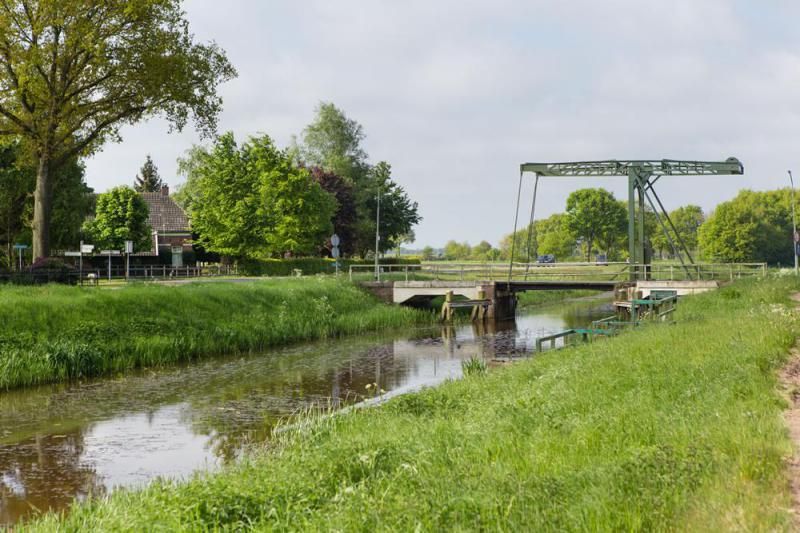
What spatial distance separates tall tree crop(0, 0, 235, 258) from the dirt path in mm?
20902

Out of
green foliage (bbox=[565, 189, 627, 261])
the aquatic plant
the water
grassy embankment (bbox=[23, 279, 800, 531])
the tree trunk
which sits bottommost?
the water

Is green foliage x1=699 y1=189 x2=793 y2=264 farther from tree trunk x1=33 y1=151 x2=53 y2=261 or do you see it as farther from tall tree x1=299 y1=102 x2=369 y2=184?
tree trunk x1=33 y1=151 x2=53 y2=261

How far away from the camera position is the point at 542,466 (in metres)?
7.02

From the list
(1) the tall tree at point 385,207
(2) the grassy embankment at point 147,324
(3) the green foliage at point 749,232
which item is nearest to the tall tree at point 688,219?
(3) the green foliage at point 749,232

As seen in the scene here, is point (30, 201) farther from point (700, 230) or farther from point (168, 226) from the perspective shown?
point (700, 230)

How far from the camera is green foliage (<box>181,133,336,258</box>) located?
158 feet

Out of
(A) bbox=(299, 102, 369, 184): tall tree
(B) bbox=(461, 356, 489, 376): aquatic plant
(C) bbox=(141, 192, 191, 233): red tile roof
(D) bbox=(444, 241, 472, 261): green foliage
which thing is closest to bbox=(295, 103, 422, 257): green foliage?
(A) bbox=(299, 102, 369, 184): tall tree

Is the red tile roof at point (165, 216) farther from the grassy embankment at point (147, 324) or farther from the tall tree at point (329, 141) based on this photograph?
the grassy embankment at point (147, 324)

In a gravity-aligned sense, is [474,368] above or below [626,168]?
below

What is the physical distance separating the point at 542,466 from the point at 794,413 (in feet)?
10.6

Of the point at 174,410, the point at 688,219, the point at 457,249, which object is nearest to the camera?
the point at 174,410

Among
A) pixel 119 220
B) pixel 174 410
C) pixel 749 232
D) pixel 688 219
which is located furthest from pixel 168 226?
pixel 688 219

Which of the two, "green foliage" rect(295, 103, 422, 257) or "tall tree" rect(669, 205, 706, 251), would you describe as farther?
"tall tree" rect(669, 205, 706, 251)

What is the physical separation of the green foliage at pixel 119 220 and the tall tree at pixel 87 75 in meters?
24.0
